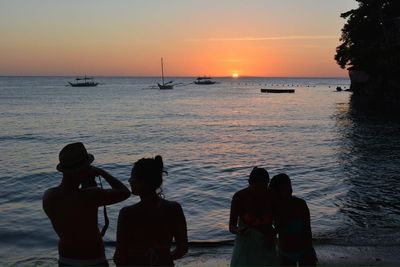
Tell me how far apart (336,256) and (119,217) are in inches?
272

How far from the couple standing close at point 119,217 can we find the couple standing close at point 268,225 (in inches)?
54.2

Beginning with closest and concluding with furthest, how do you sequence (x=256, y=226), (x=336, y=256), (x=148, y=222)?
(x=148, y=222)
(x=256, y=226)
(x=336, y=256)

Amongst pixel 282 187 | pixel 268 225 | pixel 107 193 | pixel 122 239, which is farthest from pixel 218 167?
pixel 122 239

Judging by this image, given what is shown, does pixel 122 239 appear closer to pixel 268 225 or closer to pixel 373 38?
pixel 268 225

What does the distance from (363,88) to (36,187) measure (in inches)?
2641

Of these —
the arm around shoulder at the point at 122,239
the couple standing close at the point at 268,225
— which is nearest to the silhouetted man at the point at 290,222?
the couple standing close at the point at 268,225

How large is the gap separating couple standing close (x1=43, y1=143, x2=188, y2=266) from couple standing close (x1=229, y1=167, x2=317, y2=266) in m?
1.38

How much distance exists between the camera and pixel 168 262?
358 centimetres

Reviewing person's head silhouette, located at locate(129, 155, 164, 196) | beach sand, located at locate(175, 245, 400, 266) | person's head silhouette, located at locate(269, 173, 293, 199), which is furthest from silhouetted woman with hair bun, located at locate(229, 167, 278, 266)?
beach sand, located at locate(175, 245, 400, 266)

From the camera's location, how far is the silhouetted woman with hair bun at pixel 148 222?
3.54 meters

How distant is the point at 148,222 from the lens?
3.54 metres

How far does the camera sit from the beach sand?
29.0ft

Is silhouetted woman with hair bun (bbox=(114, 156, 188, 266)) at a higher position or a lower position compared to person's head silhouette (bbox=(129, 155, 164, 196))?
lower

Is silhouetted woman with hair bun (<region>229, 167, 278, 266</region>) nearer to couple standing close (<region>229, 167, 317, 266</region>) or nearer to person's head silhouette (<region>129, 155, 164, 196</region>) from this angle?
couple standing close (<region>229, 167, 317, 266</region>)
